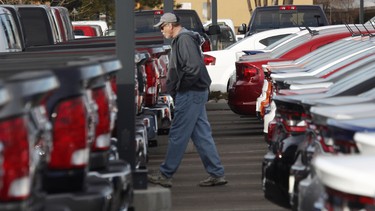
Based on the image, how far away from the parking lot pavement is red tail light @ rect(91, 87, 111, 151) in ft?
13.3

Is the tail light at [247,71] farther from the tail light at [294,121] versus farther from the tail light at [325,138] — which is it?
the tail light at [325,138]

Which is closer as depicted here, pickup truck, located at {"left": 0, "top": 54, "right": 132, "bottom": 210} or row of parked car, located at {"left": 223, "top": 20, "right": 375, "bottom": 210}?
row of parked car, located at {"left": 223, "top": 20, "right": 375, "bottom": 210}

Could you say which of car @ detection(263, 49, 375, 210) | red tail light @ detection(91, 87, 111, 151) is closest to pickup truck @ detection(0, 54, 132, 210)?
red tail light @ detection(91, 87, 111, 151)

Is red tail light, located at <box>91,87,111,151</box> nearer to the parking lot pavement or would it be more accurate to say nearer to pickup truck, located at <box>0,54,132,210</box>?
pickup truck, located at <box>0,54,132,210</box>

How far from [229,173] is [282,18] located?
1543cm

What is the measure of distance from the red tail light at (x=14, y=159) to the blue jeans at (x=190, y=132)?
25.5 feet

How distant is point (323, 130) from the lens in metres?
8.23

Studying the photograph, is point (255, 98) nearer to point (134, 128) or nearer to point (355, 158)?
point (134, 128)

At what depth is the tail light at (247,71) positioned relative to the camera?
19219 millimetres

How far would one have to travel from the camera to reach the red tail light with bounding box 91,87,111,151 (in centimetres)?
785

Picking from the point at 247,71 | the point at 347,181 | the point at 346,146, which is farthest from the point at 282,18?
the point at 347,181

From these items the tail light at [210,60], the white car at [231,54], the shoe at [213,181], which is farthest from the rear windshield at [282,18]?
the shoe at [213,181]

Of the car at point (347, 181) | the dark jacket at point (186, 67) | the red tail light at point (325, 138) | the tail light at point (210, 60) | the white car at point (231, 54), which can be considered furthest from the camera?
the white car at point (231, 54)

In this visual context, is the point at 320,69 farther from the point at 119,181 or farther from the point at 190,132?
the point at 119,181
